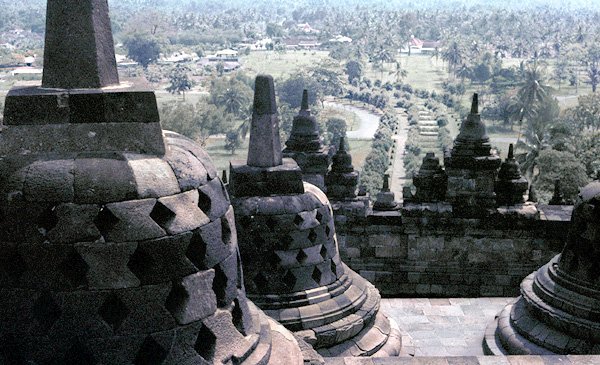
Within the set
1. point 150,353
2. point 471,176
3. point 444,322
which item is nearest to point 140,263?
point 150,353

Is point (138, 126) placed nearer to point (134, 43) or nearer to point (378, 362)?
point (378, 362)

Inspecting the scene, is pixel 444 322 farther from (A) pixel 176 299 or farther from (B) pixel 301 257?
(A) pixel 176 299

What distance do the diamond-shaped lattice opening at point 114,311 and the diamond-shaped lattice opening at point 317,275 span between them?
4.17 m

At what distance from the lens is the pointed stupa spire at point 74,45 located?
328cm

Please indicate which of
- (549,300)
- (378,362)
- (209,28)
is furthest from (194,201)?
(209,28)

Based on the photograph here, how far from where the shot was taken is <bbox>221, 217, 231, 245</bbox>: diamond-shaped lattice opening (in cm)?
338

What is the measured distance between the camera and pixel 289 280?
688 centimetres

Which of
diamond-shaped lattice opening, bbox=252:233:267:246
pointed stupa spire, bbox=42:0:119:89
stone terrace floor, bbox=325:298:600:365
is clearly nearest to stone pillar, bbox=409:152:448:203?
stone terrace floor, bbox=325:298:600:365

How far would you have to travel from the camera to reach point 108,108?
314cm

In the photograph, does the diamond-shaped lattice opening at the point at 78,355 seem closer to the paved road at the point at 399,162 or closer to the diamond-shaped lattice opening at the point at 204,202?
the diamond-shaped lattice opening at the point at 204,202

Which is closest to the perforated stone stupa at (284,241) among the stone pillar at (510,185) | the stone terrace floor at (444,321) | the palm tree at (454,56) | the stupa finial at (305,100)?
the stone terrace floor at (444,321)

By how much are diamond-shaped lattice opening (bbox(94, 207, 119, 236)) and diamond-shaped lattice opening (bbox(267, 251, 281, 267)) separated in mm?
3900

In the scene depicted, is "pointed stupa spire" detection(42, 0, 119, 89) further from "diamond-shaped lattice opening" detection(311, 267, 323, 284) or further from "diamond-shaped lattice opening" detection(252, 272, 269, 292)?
"diamond-shaped lattice opening" detection(311, 267, 323, 284)

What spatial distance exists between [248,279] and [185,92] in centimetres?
9039
